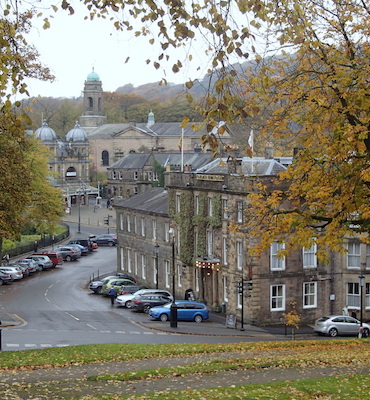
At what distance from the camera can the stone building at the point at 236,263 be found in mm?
42594

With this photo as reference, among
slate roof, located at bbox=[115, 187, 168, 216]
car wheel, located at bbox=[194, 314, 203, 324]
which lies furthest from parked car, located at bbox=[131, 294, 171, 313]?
slate roof, located at bbox=[115, 187, 168, 216]

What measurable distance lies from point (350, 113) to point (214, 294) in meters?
27.3

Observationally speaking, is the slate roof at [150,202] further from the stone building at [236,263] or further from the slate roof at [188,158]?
the slate roof at [188,158]

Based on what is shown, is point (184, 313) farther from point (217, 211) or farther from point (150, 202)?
point (150, 202)

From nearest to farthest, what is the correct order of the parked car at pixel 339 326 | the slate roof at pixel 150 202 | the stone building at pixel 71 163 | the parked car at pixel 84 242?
1. the parked car at pixel 339 326
2. the slate roof at pixel 150 202
3. the parked car at pixel 84 242
4. the stone building at pixel 71 163

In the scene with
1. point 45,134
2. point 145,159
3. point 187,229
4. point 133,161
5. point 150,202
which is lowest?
point 187,229

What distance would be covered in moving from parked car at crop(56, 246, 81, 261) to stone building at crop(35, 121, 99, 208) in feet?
140

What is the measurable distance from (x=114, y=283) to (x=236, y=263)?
1239cm

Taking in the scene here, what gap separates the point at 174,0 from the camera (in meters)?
12.5

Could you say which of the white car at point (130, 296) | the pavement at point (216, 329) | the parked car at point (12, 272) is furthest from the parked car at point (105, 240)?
the pavement at point (216, 329)

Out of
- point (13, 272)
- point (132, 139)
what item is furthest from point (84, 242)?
point (132, 139)

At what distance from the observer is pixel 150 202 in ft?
198

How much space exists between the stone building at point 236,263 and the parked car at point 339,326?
10.5 ft

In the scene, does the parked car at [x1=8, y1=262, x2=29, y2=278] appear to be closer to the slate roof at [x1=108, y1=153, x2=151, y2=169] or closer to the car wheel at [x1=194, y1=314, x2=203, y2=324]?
the car wheel at [x1=194, y1=314, x2=203, y2=324]
